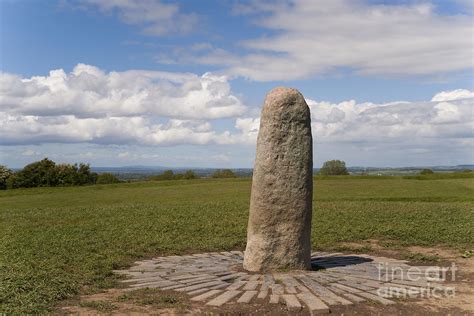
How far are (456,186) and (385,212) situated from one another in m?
16.6

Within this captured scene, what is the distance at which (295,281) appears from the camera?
9117 mm

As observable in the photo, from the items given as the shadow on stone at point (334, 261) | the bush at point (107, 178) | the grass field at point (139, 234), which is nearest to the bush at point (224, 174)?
the bush at point (107, 178)

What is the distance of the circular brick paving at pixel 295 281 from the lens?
805 cm

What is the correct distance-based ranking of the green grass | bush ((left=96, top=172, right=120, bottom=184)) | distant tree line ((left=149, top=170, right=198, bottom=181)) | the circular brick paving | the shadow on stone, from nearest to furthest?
1. the green grass
2. the circular brick paving
3. the shadow on stone
4. distant tree line ((left=149, top=170, right=198, bottom=181))
5. bush ((left=96, top=172, right=120, bottom=184))

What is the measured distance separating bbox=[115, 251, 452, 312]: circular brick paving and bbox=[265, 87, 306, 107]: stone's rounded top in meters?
3.47

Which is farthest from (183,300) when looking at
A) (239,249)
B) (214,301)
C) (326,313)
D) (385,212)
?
(385,212)

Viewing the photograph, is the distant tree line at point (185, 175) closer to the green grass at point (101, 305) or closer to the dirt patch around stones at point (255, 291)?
the dirt patch around stones at point (255, 291)

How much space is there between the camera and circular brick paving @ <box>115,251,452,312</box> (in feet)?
26.4

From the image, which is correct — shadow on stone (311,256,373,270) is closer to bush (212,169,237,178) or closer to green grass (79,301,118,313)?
green grass (79,301,118,313)

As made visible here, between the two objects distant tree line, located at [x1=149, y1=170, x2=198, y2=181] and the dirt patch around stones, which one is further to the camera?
distant tree line, located at [x1=149, y1=170, x2=198, y2=181]

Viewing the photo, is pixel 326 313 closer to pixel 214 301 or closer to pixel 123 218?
pixel 214 301

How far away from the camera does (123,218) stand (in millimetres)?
19750

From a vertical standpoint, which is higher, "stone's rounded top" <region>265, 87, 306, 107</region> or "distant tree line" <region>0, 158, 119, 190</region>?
"stone's rounded top" <region>265, 87, 306, 107</region>

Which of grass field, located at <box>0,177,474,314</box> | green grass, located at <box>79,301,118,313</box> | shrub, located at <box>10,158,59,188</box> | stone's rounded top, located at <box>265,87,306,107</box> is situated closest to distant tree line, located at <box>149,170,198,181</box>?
shrub, located at <box>10,158,59,188</box>
